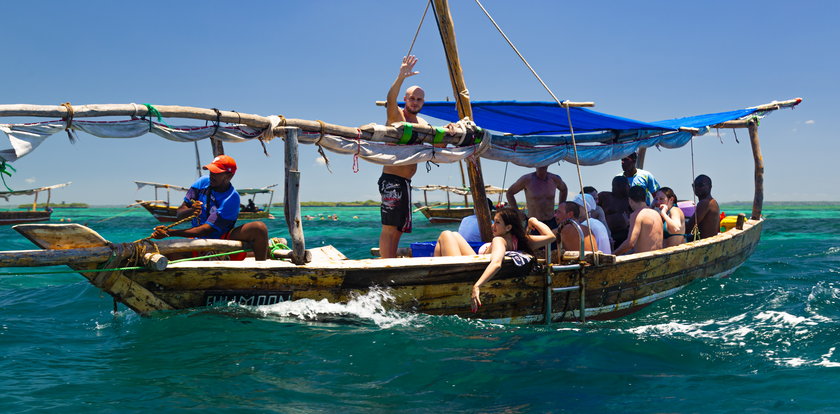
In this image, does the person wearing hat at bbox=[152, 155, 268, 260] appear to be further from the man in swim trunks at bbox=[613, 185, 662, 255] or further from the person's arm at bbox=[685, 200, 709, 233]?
the person's arm at bbox=[685, 200, 709, 233]

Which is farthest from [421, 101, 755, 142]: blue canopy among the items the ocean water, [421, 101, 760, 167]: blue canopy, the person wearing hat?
the person wearing hat

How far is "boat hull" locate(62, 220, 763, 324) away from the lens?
420 centimetres

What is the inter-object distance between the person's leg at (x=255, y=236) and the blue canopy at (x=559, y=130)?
2.81 meters

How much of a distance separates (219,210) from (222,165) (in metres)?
0.40

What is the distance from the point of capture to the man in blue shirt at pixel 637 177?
8.38 m

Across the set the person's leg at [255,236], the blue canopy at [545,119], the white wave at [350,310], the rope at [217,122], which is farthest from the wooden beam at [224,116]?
the blue canopy at [545,119]

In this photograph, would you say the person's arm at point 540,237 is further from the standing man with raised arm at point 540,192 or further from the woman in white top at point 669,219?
the woman in white top at point 669,219

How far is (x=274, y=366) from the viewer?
12.8 feet

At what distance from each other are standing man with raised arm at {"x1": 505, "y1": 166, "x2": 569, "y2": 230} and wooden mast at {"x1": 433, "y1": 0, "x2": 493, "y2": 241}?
841mm

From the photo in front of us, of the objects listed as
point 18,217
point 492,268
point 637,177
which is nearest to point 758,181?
point 637,177

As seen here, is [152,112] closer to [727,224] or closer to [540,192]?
[540,192]

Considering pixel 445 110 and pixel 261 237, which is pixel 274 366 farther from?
pixel 445 110

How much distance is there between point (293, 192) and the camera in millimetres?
4391

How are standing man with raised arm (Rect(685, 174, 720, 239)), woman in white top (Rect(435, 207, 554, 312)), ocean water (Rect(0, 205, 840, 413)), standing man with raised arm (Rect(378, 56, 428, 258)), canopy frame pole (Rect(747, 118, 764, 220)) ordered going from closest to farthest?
ocean water (Rect(0, 205, 840, 413)) < woman in white top (Rect(435, 207, 554, 312)) < standing man with raised arm (Rect(378, 56, 428, 258)) < standing man with raised arm (Rect(685, 174, 720, 239)) < canopy frame pole (Rect(747, 118, 764, 220))
